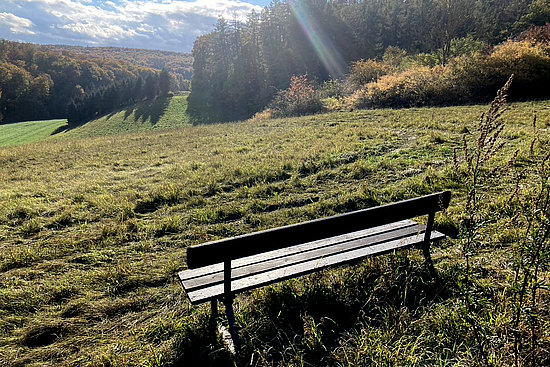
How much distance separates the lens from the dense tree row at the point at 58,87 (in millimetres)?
63000

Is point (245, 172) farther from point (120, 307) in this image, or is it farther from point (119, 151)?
point (119, 151)

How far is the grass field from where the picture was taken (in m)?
2.83

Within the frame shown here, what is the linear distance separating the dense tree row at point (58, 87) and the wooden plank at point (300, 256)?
69.0 meters

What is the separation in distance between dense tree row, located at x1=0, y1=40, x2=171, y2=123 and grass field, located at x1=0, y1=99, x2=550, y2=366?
63.7 meters

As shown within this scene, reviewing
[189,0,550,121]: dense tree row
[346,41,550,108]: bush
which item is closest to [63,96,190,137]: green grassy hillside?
[189,0,550,121]: dense tree row

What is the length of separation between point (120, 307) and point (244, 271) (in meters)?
1.63

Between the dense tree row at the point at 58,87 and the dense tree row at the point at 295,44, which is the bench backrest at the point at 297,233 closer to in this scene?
the dense tree row at the point at 295,44

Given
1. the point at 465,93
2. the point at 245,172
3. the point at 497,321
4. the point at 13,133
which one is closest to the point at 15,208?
the point at 245,172

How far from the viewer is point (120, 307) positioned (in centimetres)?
379

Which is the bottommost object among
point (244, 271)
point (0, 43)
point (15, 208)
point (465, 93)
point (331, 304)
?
point (15, 208)

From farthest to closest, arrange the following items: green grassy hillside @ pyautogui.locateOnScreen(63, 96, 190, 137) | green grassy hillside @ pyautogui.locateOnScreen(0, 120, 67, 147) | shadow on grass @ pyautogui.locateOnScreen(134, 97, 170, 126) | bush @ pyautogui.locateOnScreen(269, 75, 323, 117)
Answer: shadow on grass @ pyautogui.locateOnScreen(134, 97, 170, 126)
green grassy hillside @ pyautogui.locateOnScreen(63, 96, 190, 137)
green grassy hillside @ pyautogui.locateOnScreen(0, 120, 67, 147)
bush @ pyautogui.locateOnScreen(269, 75, 323, 117)

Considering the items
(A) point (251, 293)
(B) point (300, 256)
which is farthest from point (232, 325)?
(B) point (300, 256)

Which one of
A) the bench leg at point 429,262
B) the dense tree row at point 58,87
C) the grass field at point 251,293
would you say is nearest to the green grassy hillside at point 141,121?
the dense tree row at point 58,87

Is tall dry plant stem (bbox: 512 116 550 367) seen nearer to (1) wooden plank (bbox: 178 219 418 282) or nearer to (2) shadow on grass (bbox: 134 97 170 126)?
(1) wooden plank (bbox: 178 219 418 282)
